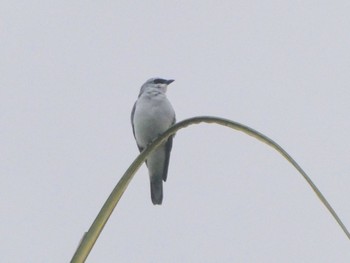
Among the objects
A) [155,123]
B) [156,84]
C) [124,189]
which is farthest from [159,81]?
[124,189]

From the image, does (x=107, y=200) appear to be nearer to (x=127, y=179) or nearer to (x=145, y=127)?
(x=127, y=179)

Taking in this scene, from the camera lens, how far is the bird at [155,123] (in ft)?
21.6

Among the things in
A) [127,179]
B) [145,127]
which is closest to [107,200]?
[127,179]

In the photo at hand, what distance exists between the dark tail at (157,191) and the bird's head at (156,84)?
0.90m

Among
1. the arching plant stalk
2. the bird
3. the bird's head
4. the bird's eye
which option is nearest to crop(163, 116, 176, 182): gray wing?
the bird

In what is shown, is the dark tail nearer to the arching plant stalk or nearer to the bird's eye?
the bird's eye

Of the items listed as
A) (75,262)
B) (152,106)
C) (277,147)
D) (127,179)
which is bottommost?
(75,262)

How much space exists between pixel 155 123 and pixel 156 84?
683mm

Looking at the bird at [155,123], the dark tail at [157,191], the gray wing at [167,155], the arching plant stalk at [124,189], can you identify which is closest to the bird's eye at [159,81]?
the bird at [155,123]

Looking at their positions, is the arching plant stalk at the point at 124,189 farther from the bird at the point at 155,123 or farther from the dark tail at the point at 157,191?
Result: the dark tail at the point at 157,191

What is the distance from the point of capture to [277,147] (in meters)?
1.17

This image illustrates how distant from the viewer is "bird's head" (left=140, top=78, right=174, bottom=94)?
7027mm

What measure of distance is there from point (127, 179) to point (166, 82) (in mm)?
6008

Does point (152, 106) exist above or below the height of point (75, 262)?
above
